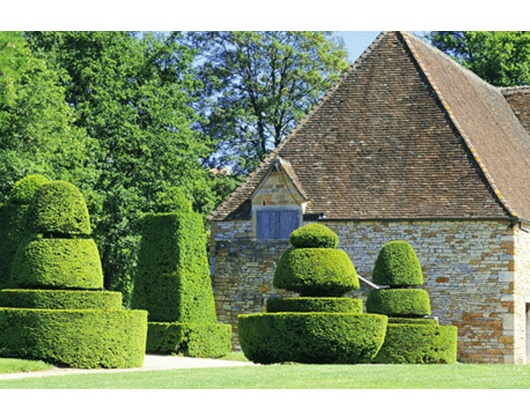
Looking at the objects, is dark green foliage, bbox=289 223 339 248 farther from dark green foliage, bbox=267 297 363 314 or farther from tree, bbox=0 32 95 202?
tree, bbox=0 32 95 202

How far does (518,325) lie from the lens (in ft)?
108

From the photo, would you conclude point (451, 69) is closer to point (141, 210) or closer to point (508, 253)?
point (508, 253)

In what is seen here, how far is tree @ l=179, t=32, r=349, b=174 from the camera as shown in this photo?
49.0 metres

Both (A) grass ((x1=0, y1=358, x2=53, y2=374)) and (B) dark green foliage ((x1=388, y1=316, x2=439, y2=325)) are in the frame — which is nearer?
(A) grass ((x1=0, y1=358, x2=53, y2=374))

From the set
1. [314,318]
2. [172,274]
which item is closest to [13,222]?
[172,274]

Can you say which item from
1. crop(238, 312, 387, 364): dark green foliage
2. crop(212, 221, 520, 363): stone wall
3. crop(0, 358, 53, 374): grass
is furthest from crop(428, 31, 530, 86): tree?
crop(0, 358, 53, 374): grass

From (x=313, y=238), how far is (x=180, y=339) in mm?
5390

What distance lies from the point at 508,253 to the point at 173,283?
30.8 ft

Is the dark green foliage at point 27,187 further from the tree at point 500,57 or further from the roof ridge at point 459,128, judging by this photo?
the tree at point 500,57

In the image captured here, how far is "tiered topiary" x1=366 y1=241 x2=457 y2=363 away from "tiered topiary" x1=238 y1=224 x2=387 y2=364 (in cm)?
223

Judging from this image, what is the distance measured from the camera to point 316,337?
24328 mm

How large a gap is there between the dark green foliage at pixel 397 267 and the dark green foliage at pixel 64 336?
25.4ft

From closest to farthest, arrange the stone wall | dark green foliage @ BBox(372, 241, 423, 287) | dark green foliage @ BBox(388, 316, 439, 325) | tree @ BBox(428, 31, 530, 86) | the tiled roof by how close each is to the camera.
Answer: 1. dark green foliage @ BBox(388, 316, 439, 325)
2. dark green foliage @ BBox(372, 241, 423, 287)
3. the stone wall
4. the tiled roof
5. tree @ BBox(428, 31, 530, 86)

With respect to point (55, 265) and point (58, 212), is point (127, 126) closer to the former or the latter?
point (58, 212)
